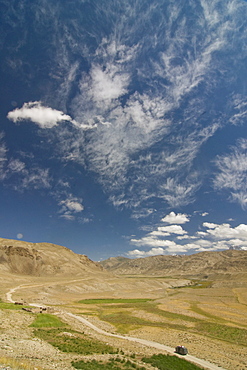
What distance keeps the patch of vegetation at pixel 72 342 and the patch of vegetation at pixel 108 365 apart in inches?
160

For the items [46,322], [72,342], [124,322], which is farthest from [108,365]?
[124,322]

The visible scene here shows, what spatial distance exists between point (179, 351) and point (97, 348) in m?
11.8

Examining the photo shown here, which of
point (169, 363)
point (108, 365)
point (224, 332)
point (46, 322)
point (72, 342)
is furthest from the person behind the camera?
point (224, 332)

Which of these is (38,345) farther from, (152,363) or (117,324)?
(117,324)

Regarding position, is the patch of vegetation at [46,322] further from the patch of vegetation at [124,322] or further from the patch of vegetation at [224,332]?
the patch of vegetation at [224,332]

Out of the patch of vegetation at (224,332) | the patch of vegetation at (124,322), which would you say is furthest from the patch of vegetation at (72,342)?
the patch of vegetation at (224,332)

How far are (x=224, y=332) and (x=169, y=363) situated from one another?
27.7 m

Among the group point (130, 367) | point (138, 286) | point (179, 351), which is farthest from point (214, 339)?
point (138, 286)

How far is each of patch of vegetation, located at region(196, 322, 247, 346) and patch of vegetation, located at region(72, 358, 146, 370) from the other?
2638cm

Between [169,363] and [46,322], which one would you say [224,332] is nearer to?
[169,363]

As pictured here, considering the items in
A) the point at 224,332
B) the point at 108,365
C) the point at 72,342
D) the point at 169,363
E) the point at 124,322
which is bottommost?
the point at 169,363

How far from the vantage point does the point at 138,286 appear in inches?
7165

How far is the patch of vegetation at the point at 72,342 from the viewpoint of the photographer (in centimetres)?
3150

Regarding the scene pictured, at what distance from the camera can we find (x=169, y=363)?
97.2ft
